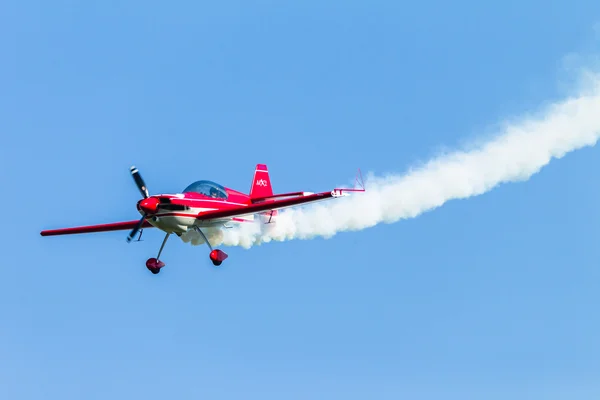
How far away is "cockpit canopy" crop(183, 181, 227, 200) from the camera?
4912 cm

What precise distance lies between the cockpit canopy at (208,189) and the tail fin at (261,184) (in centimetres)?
486

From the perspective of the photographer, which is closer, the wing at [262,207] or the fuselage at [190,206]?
the fuselage at [190,206]

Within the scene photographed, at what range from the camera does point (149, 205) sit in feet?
154

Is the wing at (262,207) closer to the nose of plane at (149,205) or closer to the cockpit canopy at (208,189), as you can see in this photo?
the cockpit canopy at (208,189)

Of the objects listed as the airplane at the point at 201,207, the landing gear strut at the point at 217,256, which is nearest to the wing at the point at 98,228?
the airplane at the point at 201,207

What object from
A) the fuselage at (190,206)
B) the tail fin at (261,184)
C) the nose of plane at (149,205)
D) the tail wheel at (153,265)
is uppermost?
the tail fin at (261,184)

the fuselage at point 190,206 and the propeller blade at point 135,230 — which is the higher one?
the fuselage at point 190,206

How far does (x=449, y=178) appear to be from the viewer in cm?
5597

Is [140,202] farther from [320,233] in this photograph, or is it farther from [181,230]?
[320,233]

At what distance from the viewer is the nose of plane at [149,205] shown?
154 ft

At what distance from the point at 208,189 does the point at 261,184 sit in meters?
6.56

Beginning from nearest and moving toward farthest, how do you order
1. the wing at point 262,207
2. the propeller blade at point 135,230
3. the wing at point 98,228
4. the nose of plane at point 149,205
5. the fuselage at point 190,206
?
the nose of plane at point 149,205, the propeller blade at point 135,230, the fuselage at point 190,206, the wing at point 262,207, the wing at point 98,228

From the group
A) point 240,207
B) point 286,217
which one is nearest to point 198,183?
point 240,207

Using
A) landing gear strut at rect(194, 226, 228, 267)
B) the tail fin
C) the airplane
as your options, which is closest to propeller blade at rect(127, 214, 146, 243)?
the airplane
